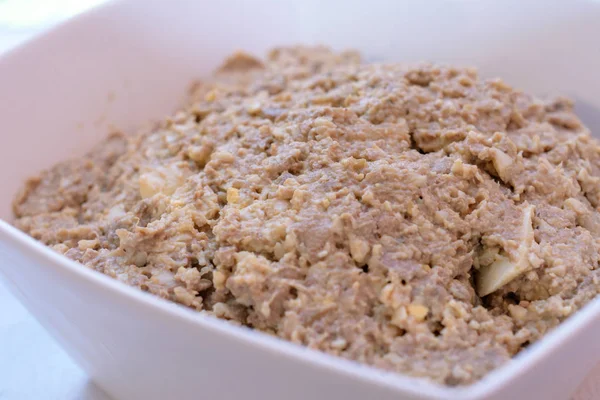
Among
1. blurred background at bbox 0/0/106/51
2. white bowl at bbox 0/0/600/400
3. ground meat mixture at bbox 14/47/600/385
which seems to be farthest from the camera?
blurred background at bbox 0/0/106/51

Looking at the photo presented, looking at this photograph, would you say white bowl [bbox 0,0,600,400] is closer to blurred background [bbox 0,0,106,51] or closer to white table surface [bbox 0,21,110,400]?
white table surface [bbox 0,21,110,400]

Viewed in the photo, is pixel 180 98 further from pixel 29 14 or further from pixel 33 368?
pixel 29 14

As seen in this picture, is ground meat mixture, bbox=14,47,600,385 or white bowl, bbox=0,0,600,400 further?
ground meat mixture, bbox=14,47,600,385

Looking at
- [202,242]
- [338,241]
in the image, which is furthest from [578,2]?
[202,242]

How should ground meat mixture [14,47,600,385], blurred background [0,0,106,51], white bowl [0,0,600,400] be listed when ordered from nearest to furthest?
white bowl [0,0,600,400] < ground meat mixture [14,47,600,385] < blurred background [0,0,106,51]

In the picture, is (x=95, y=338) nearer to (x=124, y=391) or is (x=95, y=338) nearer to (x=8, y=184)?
(x=124, y=391)

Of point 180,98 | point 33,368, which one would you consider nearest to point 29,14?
point 180,98

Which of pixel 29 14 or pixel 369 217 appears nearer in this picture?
pixel 369 217

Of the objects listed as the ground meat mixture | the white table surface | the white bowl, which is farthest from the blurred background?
the white table surface
